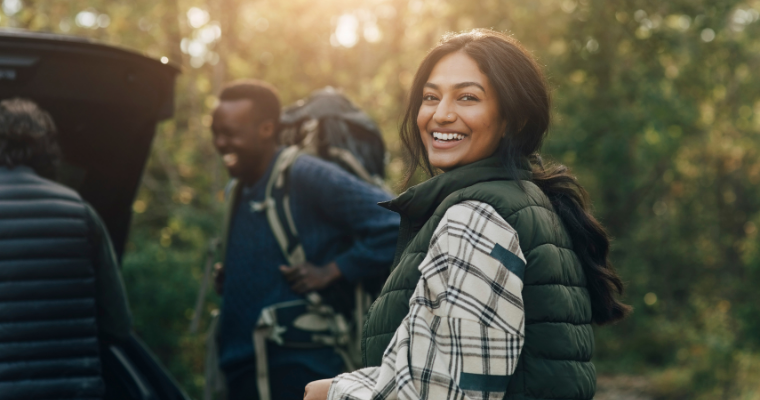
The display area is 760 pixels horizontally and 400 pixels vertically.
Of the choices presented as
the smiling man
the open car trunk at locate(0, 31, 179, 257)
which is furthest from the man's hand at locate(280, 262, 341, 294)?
the open car trunk at locate(0, 31, 179, 257)

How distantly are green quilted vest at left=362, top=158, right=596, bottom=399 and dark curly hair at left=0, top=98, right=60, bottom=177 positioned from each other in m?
1.68

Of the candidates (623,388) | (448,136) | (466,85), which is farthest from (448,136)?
(623,388)

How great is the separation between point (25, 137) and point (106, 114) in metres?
0.44

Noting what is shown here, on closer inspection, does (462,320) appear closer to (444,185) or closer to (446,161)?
(444,185)

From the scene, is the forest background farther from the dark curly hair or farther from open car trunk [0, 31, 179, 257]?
the dark curly hair

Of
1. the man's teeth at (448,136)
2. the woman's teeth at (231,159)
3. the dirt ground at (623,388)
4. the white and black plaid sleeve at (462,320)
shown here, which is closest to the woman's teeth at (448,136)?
the man's teeth at (448,136)

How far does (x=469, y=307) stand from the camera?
5.24 feet

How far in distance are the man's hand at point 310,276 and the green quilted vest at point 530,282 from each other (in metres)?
1.62

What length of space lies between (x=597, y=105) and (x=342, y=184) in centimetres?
606

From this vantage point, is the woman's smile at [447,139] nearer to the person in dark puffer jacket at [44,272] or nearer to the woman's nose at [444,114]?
the woman's nose at [444,114]

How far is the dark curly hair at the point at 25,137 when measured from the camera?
2914 mm

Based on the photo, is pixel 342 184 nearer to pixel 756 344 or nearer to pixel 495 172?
pixel 495 172

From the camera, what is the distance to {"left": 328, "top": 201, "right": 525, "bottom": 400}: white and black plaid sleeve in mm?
1588

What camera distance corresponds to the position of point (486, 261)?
5.33 ft
